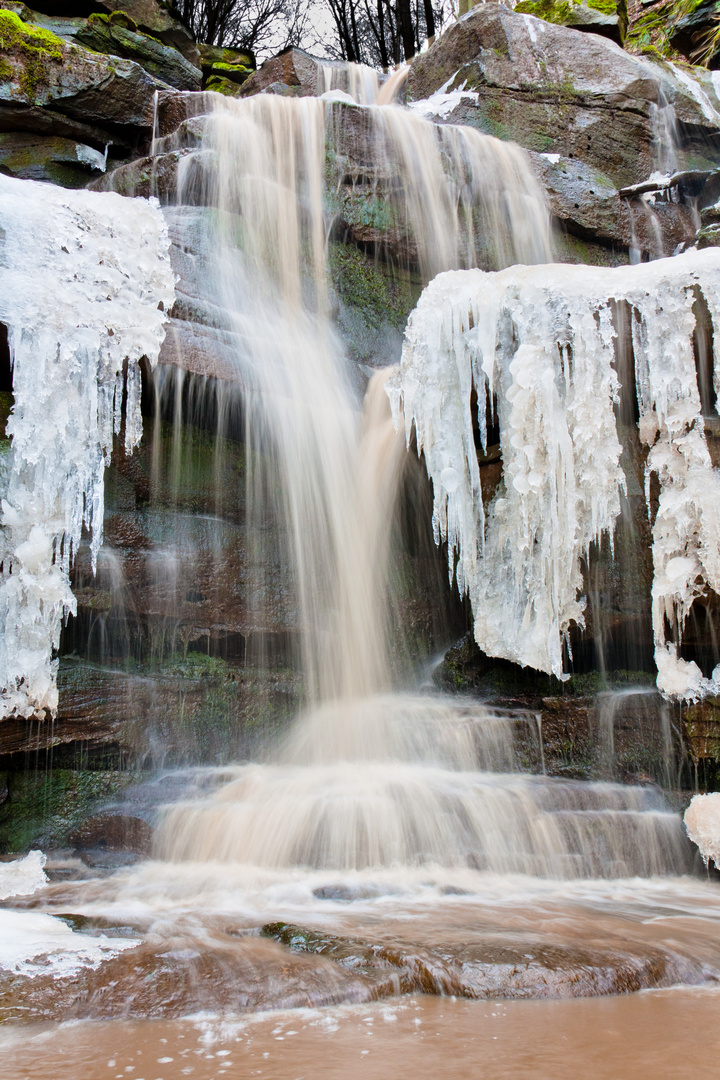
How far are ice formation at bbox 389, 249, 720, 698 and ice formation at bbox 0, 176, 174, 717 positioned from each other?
86.4 inches

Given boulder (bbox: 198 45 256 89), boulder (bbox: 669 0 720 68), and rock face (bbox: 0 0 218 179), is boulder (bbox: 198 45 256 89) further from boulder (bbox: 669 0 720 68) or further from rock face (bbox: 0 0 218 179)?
→ boulder (bbox: 669 0 720 68)

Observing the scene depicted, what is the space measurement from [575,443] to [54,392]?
3.19 m

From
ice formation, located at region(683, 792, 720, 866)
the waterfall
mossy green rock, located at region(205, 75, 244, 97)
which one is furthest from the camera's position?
mossy green rock, located at region(205, 75, 244, 97)

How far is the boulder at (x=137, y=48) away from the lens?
425 inches

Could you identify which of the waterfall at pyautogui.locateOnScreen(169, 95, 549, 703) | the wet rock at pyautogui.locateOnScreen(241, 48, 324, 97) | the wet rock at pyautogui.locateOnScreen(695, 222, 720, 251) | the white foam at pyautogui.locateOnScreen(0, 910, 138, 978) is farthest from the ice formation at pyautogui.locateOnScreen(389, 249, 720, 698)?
the wet rock at pyautogui.locateOnScreen(241, 48, 324, 97)

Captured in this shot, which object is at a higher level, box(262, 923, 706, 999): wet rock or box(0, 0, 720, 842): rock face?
box(0, 0, 720, 842): rock face

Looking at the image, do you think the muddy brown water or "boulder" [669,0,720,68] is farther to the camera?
"boulder" [669,0,720,68]

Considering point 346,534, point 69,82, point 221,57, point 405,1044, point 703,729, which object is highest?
point 221,57

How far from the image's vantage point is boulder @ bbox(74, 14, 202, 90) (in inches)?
425

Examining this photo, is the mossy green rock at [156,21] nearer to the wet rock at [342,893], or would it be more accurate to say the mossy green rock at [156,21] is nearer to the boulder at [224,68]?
the boulder at [224,68]

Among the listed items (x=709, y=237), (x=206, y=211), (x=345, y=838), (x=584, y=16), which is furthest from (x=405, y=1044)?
(x=584, y=16)

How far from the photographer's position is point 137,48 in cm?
1118

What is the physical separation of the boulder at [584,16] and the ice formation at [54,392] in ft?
30.5

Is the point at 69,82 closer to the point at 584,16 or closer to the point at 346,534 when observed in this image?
the point at 346,534
